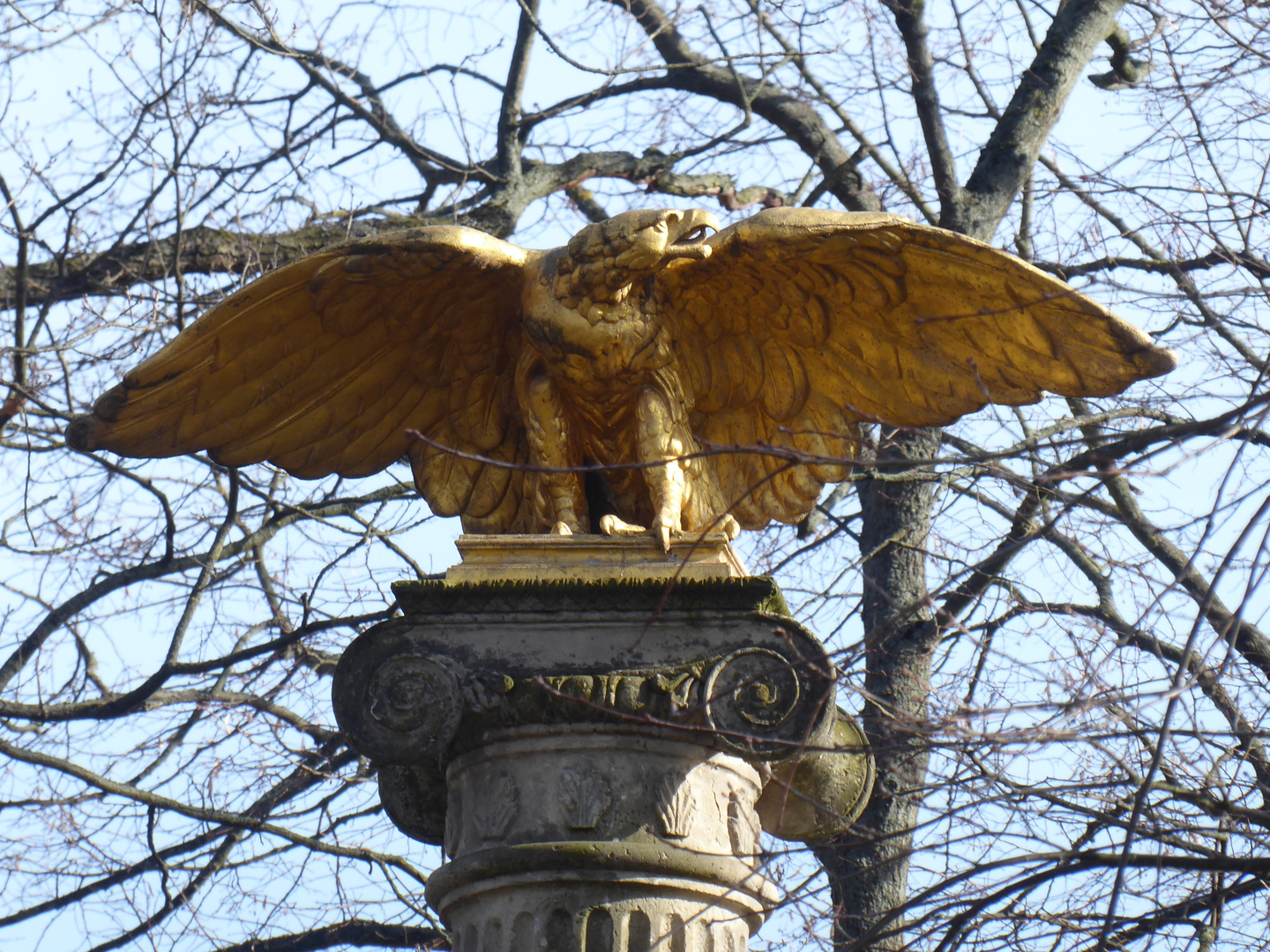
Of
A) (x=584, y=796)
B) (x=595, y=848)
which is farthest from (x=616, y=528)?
(x=595, y=848)

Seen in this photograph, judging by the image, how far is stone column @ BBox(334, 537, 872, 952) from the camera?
14.5 ft

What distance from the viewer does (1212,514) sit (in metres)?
3.47

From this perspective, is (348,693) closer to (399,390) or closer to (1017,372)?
(399,390)

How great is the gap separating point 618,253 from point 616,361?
1.10 feet

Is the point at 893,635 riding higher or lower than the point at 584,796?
higher

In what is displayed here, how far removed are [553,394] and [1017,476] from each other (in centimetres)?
155

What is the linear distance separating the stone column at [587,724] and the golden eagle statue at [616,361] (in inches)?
11.7

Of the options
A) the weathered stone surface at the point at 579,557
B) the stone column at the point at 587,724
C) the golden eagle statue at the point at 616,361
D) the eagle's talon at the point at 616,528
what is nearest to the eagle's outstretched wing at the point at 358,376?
the golden eagle statue at the point at 616,361

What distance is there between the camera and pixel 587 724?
453cm

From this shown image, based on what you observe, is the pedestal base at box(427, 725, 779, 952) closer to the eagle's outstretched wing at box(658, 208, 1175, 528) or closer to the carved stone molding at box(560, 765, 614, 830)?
the carved stone molding at box(560, 765, 614, 830)

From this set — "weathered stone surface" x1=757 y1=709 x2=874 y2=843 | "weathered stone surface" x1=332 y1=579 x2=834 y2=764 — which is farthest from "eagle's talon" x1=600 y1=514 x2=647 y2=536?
"weathered stone surface" x1=757 y1=709 x2=874 y2=843

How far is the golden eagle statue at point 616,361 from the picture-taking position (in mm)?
4855

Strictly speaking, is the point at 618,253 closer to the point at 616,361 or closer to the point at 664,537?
the point at 616,361

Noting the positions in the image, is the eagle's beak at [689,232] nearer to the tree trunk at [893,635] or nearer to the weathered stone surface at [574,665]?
the weathered stone surface at [574,665]
